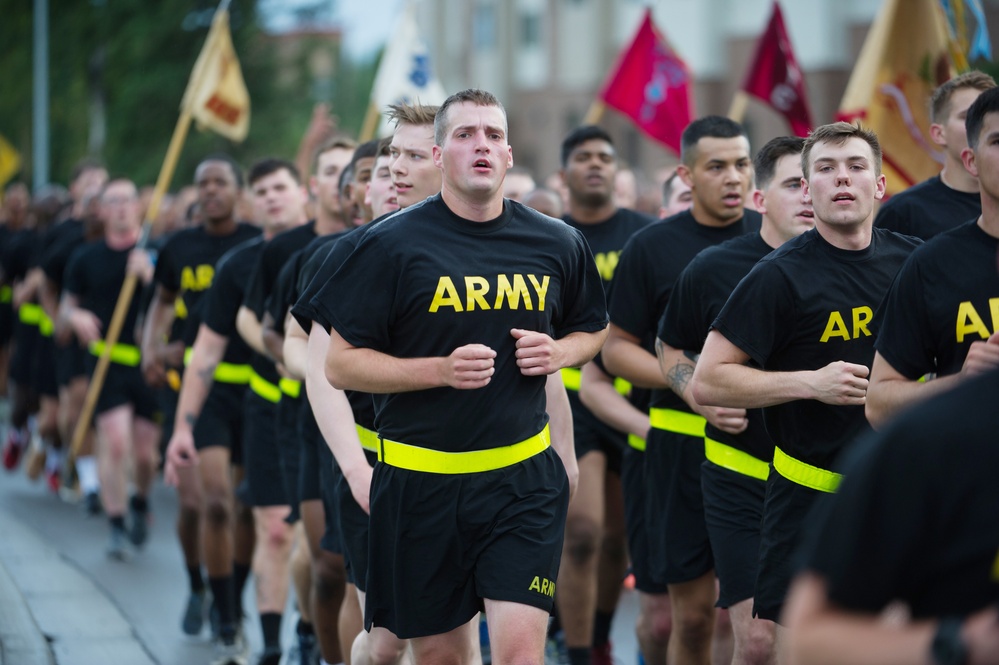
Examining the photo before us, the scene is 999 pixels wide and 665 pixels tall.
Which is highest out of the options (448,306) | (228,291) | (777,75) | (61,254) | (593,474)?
(777,75)

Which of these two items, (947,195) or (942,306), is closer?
(942,306)

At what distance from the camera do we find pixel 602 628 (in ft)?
27.9

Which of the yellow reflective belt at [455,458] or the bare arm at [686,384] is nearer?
the yellow reflective belt at [455,458]

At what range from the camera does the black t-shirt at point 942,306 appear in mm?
4578

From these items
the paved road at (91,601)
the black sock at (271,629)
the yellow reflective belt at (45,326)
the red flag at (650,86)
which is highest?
the red flag at (650,86)

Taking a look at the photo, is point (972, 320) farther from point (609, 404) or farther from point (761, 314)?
point (609, 404)

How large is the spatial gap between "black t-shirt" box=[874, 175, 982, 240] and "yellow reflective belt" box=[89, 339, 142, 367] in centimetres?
797

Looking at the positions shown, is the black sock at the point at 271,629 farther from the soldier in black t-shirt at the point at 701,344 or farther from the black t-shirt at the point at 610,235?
the soldier in black t-shirt at the point at 701,344

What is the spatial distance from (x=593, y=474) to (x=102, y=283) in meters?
6.27

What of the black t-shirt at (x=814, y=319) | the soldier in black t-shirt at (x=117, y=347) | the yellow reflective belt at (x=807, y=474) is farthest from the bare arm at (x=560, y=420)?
the soldier in black t-shirt at (x=117, y=347)

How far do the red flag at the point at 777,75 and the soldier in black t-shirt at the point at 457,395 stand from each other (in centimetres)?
567

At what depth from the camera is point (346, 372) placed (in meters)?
5.34

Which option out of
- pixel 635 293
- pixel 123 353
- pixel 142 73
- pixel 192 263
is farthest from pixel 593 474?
pixel 142 73

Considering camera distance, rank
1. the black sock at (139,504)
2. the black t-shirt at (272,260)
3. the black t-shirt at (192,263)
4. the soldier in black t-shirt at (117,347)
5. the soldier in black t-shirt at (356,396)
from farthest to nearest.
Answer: the soldier in black t-shirt at (117,347) < the black sock at (139,504) < the black t-shirt at (192,263) < the black t-shirt at (272,260) < the soldier in black t-shirt at (356,396)
